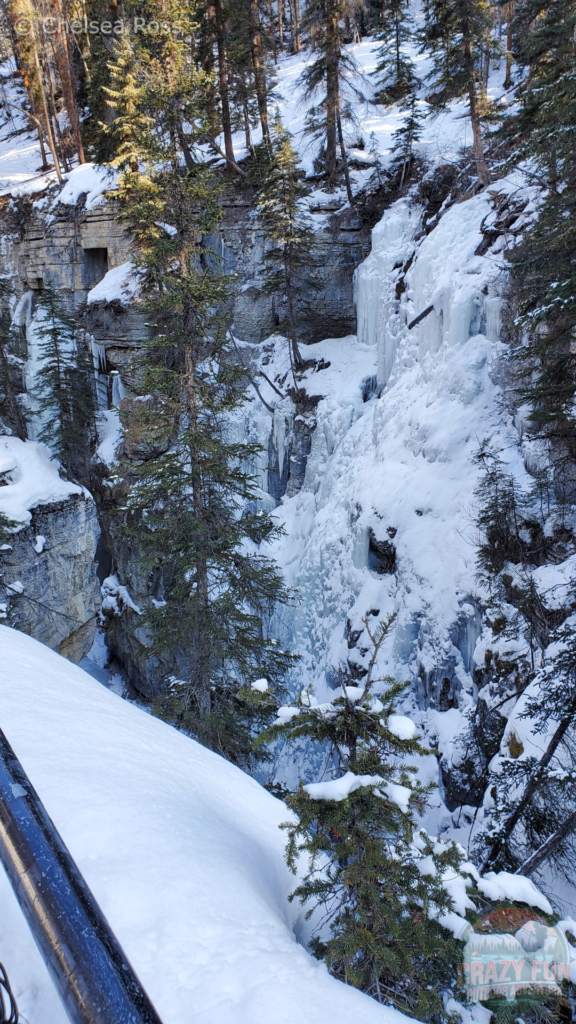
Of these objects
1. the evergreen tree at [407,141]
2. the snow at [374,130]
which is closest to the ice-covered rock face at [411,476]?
the evergreen tree at [407,141]

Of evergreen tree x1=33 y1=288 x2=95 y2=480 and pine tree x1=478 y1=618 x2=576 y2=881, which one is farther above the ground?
evergreen tree x1=33 y1=288 x2=95 y2=480

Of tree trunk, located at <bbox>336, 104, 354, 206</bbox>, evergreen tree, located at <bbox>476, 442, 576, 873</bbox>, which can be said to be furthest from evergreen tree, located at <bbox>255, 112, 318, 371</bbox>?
evergreen tree, located at <bbox>476, 442, 576, 873</bbox>

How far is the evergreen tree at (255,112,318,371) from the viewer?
14.9m

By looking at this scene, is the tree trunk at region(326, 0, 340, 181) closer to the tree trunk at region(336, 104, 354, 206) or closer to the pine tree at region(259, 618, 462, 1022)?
the tree trunk at region(336, 104, 354, 206)

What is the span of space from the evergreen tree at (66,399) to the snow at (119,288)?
1.70 m

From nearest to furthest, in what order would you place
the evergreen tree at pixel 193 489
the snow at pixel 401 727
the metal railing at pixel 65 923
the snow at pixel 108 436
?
the metal railing at pixel 65 923 < the snow at pixel 401 727 < the evergreen tree at pixel 193 489 < the snow at pixel 108 436

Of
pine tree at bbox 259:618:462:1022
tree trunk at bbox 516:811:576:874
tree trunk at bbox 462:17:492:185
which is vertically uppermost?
tree trunk at bbox 462:17:492:185

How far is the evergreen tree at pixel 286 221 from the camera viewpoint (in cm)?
1494

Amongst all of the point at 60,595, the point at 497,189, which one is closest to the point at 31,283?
the point at 60,595

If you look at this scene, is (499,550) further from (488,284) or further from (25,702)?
(25,702)

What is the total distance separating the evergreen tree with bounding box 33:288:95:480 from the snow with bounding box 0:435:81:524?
5351 mm

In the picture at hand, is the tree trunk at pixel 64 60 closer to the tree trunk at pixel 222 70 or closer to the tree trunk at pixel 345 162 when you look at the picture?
the tree trunk at pixel 222 70

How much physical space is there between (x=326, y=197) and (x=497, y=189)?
8.27 m

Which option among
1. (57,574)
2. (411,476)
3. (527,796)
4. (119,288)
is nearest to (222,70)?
(119,288)
